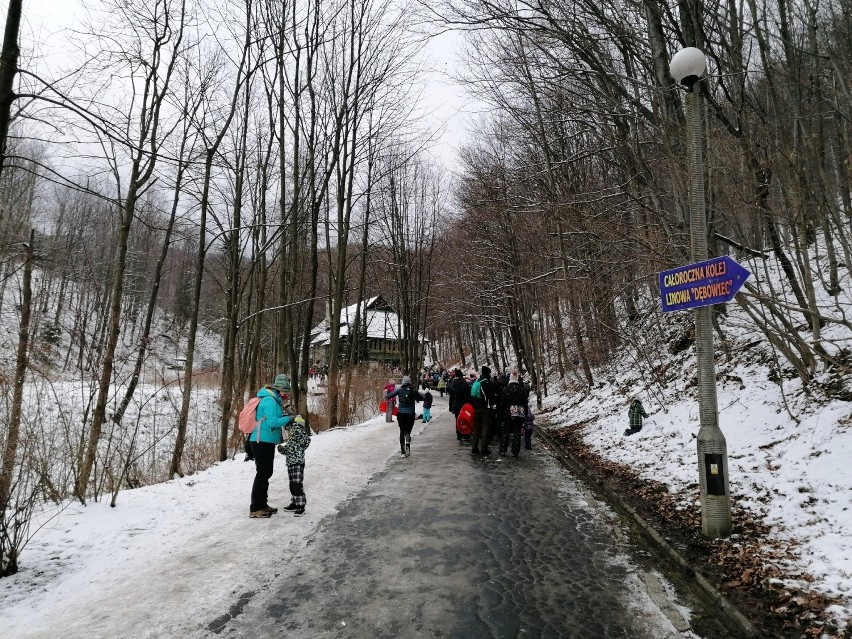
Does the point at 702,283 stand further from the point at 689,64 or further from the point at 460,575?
the point at 460,575

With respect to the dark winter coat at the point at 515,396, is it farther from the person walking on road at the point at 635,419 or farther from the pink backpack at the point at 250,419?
the pink backpack at the point at 250,419

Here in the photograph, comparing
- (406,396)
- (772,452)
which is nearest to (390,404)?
(406,396)

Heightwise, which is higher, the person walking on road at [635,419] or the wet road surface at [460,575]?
the person walking on road at [635,419]

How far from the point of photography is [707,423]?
5188mm

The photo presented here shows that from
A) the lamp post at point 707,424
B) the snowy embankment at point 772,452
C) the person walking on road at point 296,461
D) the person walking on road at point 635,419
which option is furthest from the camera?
the person walking on road at point 635,419

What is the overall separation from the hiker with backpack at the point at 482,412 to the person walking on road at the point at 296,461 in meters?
5.30

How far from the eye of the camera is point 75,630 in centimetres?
357

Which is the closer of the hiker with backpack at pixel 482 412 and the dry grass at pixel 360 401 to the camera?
the hiker with backpack at pixel 482 412

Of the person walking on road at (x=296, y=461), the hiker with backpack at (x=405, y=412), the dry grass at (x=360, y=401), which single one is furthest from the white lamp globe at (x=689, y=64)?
the dry grass at (x=360, y=401)

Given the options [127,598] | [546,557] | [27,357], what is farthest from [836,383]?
[27,357]

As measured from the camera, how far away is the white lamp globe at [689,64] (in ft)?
16.8

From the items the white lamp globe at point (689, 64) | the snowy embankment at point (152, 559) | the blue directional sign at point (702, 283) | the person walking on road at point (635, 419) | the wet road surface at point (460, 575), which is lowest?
the wet road surface at point (460, 575)

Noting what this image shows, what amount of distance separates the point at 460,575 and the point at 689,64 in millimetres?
5670

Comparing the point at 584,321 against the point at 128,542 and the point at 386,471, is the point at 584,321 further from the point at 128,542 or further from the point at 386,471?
the point at 128,542
